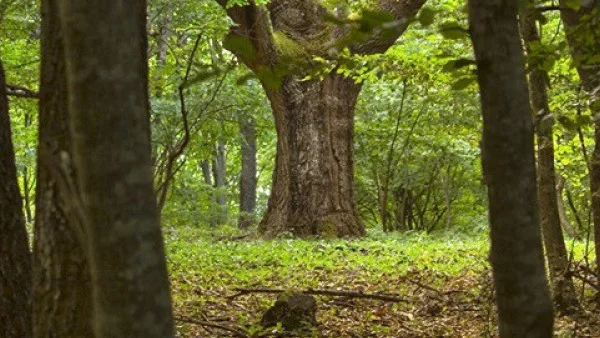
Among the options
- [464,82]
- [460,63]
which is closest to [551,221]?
[464,82]

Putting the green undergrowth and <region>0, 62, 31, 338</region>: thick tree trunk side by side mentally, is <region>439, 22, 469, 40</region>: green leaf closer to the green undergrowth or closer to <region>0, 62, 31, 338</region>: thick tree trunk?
<region>0, 62, 31, 338</region>: thick tree trunk

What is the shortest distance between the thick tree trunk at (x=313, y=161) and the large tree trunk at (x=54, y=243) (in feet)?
34.7

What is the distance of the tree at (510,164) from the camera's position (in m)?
1.64

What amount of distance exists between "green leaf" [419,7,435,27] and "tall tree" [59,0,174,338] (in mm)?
563

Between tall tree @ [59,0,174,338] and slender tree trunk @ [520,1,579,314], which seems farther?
slender tree trunk @ [520,1,579,314]

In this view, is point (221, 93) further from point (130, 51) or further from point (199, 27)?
point (130, 51)

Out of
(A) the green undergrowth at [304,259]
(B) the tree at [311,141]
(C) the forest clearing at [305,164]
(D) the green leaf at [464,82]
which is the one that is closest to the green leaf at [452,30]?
(C) the forest clearing at [305,164]

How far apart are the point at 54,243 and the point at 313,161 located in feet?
35.8

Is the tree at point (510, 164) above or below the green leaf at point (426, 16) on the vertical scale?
below

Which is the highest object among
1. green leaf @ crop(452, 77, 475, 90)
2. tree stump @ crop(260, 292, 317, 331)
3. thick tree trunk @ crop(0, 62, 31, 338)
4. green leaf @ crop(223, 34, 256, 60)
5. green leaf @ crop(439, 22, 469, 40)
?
green leaf @ crop(439, 22, 469, 40)

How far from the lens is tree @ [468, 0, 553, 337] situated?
1.64 metres

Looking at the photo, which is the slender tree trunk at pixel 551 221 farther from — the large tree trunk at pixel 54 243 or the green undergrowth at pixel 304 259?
the large tree trunk at pixel 54 243

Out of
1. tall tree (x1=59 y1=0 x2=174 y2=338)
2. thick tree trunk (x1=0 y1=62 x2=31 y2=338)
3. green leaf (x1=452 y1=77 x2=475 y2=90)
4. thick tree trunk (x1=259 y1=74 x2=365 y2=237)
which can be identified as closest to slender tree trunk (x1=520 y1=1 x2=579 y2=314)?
thick tree trunk (x1=0 y1=62 x2=31 y2=338)

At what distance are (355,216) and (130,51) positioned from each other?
41.9 feet
